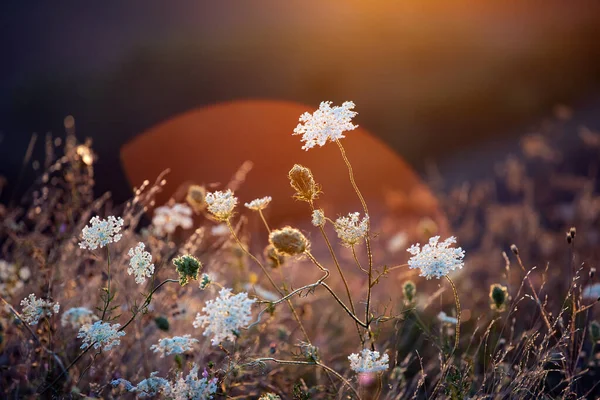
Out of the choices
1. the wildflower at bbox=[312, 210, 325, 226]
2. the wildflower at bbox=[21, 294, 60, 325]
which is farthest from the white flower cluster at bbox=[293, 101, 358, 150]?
the wildflower at bbox=[21, 294, 60, 325]

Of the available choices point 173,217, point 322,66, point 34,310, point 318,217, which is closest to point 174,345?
point 34,310

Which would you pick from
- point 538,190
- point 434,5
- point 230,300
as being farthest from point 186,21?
point 230,300

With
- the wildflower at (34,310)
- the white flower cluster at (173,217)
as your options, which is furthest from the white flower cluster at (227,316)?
the white flower cluster at (173,217)

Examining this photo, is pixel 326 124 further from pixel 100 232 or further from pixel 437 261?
pixel 100 232

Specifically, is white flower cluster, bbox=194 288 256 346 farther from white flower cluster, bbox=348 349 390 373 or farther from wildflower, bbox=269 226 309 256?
white flower cluster, bbox=348 349 390 373

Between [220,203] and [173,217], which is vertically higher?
[220,203]

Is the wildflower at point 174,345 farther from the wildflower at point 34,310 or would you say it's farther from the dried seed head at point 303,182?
the dried seed head at point 303,182
